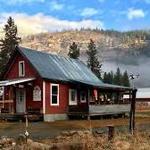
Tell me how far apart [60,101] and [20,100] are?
361 cm

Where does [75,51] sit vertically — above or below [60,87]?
above

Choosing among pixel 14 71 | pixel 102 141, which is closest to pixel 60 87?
pixel 14 71

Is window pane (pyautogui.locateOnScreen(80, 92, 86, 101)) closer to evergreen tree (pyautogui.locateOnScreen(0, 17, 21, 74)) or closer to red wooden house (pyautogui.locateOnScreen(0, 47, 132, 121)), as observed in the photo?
red wooden house (pyautogui.locateOnScreen(0, 47, 132, 121))

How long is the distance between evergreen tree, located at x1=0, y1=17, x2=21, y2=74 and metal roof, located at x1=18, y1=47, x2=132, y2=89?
20.4 metres

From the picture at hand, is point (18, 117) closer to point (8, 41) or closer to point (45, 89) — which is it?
point (45, 89)

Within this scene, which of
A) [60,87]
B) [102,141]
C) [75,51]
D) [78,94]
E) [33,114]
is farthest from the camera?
[75,51]

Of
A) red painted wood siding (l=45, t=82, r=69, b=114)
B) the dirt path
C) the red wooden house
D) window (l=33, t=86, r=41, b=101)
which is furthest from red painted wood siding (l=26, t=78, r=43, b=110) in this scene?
the dirt path

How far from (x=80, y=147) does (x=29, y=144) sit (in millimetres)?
2107

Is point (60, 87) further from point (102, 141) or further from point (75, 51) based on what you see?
point (75, 51)

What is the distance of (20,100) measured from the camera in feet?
149

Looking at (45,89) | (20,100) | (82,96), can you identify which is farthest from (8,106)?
(82,96)

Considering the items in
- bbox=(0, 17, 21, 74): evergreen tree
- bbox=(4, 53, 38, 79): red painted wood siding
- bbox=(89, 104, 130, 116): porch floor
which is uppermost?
bbox=(0, 17, 21, 74): evergreen tree

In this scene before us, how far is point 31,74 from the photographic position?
1736 inches

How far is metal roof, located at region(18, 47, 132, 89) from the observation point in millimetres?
44250
